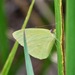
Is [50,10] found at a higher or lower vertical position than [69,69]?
lower

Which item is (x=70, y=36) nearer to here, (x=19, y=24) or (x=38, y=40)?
(x=38, y=40)

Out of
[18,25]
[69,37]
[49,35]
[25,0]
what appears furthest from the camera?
[18,25]

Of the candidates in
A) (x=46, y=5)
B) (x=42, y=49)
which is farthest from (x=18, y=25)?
(x=42, y=49)

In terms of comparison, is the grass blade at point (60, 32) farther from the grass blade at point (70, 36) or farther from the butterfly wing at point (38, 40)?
the butterfly wing at point (38, 40)

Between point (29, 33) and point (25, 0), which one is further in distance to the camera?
point (25, 0)

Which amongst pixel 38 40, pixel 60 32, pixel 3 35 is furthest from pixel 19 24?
pixel 60 32

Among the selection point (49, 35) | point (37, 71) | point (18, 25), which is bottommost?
point (37, 71)

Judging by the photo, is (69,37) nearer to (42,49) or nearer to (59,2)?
(59,2)

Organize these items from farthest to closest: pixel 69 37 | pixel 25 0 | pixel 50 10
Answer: pixel 25 0 < pixel 50 10 < pixel 69 37
